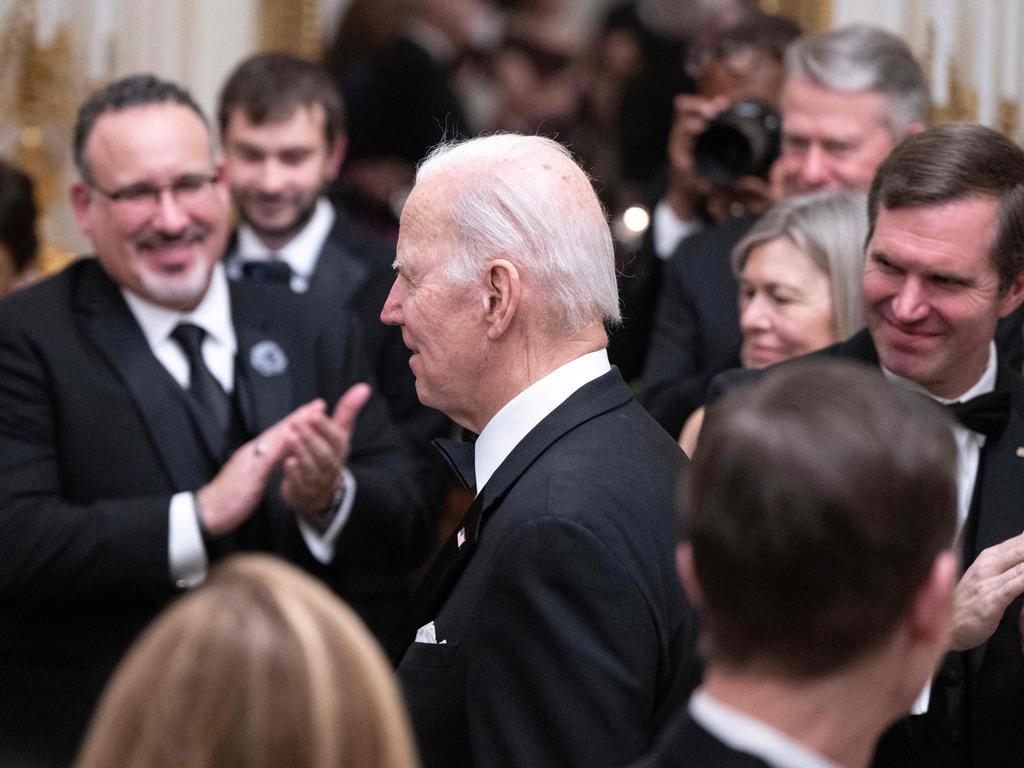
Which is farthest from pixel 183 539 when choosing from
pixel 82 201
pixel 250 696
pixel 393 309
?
pixel 250 696

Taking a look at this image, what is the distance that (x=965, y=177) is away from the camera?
101 inches

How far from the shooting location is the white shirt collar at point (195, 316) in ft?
11.0

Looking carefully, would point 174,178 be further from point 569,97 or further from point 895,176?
point 569,97

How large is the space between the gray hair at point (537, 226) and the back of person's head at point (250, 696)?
1.05 m

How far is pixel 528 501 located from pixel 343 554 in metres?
1.39

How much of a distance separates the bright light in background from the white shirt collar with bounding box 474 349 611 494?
196cm

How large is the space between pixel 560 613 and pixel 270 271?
237 cm

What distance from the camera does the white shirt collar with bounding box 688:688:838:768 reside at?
4.41 feet

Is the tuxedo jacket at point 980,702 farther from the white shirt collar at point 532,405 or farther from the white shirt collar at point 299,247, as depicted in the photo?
the white shirt collar at point 299,247

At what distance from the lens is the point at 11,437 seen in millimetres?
3143

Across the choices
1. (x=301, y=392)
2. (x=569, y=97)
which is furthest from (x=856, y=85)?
(x=569, y=97)

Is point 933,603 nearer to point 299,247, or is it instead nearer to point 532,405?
point 532,405

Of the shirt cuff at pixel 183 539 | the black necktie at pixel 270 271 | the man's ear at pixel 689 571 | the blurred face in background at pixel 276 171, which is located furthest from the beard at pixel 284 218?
the man's ear at pixel 689 571

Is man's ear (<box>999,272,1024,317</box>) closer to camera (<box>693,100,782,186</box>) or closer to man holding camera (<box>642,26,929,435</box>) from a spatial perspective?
man holding camera (<box>642,26,929,435</box>)
